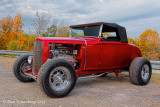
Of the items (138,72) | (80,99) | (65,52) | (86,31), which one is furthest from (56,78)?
(138,72)

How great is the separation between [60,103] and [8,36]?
36.5m

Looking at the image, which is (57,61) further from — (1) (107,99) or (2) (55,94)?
(1) (107,99)

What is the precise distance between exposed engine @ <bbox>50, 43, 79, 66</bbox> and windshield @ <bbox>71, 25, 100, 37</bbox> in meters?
0.82

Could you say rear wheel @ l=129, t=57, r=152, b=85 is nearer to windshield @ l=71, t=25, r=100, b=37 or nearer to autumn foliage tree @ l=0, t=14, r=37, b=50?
windshield @ l=71, t=25, r=100, b=37

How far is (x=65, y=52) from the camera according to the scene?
4.88 m

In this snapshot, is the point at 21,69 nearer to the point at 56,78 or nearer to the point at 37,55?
the point at 37,55

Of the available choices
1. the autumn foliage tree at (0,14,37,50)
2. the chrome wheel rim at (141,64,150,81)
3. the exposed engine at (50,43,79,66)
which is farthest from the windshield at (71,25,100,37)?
the autumn foliage tree at (0,14,37,50)

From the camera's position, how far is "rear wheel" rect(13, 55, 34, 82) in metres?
5.21

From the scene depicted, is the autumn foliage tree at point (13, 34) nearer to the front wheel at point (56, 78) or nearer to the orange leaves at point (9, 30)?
the orange leaves at point (9, 30)

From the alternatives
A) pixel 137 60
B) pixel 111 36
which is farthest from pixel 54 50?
pixel 137 60

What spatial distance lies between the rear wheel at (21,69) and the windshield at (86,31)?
1.95 m

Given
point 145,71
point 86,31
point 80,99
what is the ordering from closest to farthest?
point 80,99, point 86,31, point 145,71

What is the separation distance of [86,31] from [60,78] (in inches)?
86.2

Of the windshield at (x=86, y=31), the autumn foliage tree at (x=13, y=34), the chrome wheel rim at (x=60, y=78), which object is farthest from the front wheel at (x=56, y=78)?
the autumn foliage tree at (x=13, y=34)
